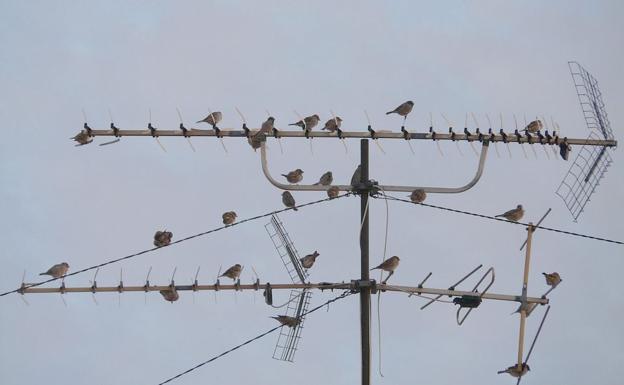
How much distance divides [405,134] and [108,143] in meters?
4.45

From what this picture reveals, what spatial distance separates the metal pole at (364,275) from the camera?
19.0 metres

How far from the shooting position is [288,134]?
21.9 m

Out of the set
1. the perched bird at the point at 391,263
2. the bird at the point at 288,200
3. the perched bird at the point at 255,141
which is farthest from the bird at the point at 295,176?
the perched bird at the point at 255,141

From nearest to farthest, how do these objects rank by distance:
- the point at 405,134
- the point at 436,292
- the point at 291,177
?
the point at 436,292, the point at 405,134, the point at 291,177

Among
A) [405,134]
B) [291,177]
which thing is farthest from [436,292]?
[291,177]

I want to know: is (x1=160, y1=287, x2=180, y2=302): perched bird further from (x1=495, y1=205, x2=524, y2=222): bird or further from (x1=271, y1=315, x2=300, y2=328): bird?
(x1=495, y1=205, x2=524, y2=222): bird

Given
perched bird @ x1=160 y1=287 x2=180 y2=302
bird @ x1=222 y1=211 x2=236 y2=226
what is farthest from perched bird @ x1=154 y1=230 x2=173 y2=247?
perched bird @ x1=160 y1=287 x2=180 y2=302

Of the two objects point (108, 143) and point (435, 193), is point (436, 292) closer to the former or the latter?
point (435, 193)

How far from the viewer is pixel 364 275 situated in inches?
770

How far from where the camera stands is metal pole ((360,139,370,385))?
18969mm

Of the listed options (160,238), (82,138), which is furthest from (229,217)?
(82,138)

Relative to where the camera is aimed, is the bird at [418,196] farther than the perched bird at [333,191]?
Yes

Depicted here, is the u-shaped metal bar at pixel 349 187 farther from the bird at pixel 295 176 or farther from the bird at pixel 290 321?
the bird at pixel 295 176

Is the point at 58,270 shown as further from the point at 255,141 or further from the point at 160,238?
the point at 255,141
